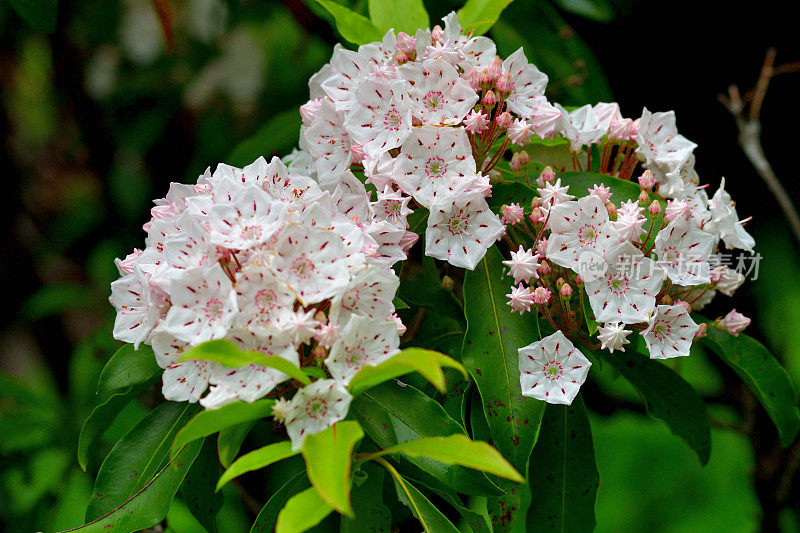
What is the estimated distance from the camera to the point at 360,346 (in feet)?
3.76

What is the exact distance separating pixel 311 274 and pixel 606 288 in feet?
1.78

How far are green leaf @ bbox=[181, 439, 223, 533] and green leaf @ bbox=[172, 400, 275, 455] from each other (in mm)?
385

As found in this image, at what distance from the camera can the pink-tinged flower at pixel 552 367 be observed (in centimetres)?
128

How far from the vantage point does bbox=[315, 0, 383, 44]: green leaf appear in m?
1.65

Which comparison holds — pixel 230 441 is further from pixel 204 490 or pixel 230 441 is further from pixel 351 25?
pixel 351 25

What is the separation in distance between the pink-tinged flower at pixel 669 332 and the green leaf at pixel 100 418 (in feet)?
3.26

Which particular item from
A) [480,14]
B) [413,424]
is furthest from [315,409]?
[480,14]

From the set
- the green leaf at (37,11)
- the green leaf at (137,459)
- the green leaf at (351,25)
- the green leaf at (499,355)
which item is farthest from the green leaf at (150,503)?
the green leaf at (37,11)

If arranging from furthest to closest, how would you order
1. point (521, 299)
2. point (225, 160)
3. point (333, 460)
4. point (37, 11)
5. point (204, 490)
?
point (225, 160) < point (37, 11) < point (204, 490) < point (521, 299) < point (333, 460)

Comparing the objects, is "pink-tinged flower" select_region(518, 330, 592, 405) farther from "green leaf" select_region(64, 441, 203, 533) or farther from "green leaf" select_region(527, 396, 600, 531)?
"green leaf" select_region(64, 441, 203, 533)

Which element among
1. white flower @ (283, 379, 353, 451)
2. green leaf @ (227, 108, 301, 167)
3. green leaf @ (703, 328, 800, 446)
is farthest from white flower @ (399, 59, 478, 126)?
green leaf @ (227, 108, 301, 167)

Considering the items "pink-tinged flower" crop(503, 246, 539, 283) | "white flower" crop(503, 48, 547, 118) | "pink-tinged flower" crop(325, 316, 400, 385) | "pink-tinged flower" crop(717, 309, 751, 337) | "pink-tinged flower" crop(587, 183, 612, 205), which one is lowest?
"pink-tinged flower" crop(717, 309, 751, 337)

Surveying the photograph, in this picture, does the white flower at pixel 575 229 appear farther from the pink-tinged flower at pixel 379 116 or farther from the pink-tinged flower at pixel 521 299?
the pink-tinged flower at pixel 379 116

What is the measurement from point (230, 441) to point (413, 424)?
1.02ft
